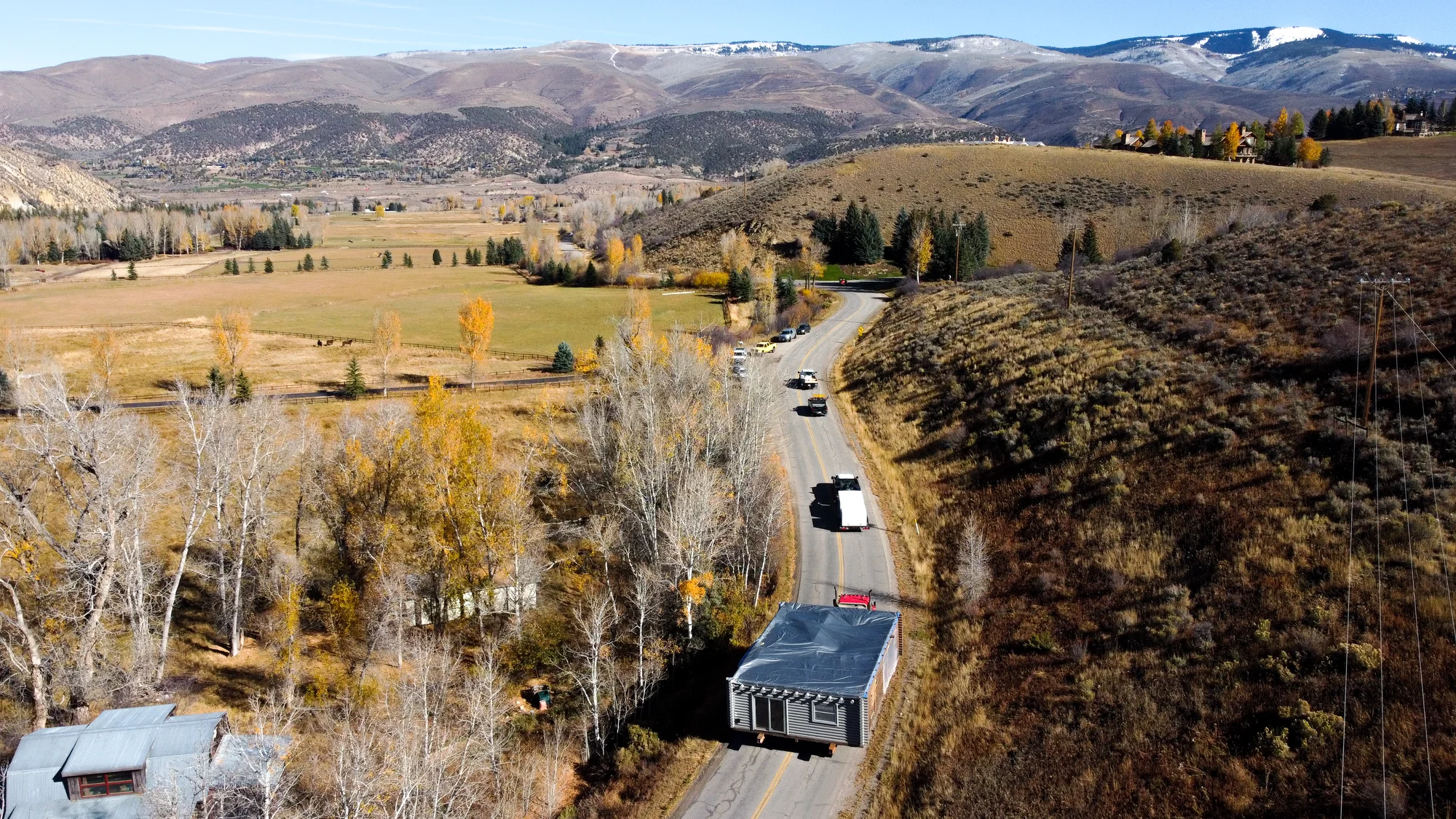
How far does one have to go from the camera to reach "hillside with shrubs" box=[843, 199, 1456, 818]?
19.6 m

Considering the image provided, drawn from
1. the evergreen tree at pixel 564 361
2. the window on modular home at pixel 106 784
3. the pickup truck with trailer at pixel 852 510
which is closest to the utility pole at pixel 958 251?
the evergreen tree at pixel 564 361

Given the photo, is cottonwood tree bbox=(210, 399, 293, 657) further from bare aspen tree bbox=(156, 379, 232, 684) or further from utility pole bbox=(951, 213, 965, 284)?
utility pole bbox=(951, 213, 965, 284)

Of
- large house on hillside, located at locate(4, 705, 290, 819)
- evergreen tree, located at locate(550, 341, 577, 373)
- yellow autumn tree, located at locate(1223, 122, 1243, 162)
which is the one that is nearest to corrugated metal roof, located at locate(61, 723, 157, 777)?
large house on hillside, located at locate(4, 705, 290, 819)

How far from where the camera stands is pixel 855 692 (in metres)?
21.8

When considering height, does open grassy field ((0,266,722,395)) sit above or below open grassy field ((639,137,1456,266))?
below

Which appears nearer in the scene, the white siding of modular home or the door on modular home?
the white siding of modular home

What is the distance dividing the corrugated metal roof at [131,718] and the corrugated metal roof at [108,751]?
0.17m

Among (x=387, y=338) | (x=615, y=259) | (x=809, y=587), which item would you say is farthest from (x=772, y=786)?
(x=615, y=259)

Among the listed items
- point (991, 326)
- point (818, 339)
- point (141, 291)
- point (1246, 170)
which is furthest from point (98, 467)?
point (1246, 170)

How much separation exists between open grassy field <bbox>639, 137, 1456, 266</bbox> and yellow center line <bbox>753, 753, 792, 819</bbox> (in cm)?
7666

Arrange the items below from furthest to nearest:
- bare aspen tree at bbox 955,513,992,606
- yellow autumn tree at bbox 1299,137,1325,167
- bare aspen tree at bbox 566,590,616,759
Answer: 1. yellow autumn tree at bbox 1299,137,1325,167
2. bare aspen tree at bbox 955,513,992,606
3. bare aspen tree at bbox 566,590,616,759

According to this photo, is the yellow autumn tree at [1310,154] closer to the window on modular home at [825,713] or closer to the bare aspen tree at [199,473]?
the window on modular home at [825,713]

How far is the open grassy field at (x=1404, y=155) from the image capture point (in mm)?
110000

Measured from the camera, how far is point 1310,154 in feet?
391
